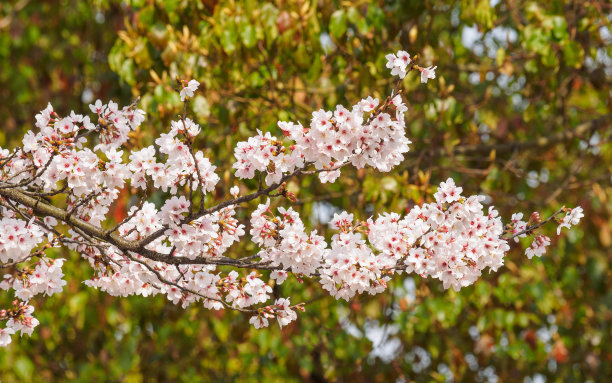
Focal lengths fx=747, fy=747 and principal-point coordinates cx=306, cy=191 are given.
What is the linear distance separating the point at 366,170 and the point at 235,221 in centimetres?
233

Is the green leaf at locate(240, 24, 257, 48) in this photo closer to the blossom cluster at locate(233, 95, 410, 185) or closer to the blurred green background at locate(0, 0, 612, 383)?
the blurred green background at locate(0, 0, 612, 383)

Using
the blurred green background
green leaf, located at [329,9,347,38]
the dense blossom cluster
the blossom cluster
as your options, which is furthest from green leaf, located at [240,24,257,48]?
the blossom cluster

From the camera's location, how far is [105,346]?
6875mm

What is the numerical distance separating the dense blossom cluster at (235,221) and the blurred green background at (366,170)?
147 cm

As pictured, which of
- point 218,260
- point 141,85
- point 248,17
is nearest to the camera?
point 218,260

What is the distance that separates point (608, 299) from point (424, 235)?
473cm

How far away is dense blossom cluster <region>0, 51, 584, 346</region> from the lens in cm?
252

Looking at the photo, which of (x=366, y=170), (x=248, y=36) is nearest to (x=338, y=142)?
(x=248, y=36)

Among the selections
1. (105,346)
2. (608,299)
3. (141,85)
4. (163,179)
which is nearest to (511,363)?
(608,299)

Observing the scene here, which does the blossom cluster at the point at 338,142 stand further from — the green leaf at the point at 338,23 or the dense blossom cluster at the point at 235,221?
the green leaf at the point at 338,23

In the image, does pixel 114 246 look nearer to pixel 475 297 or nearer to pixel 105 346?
pixel 475 297

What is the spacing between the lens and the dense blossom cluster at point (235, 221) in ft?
8.28

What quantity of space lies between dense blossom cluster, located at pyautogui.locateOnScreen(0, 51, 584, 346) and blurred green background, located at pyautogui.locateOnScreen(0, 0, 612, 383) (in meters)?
1.47

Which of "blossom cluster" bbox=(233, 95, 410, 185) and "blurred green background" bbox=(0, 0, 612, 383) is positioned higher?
"blurred green background" bbox=(0, 0, 612, 383)
